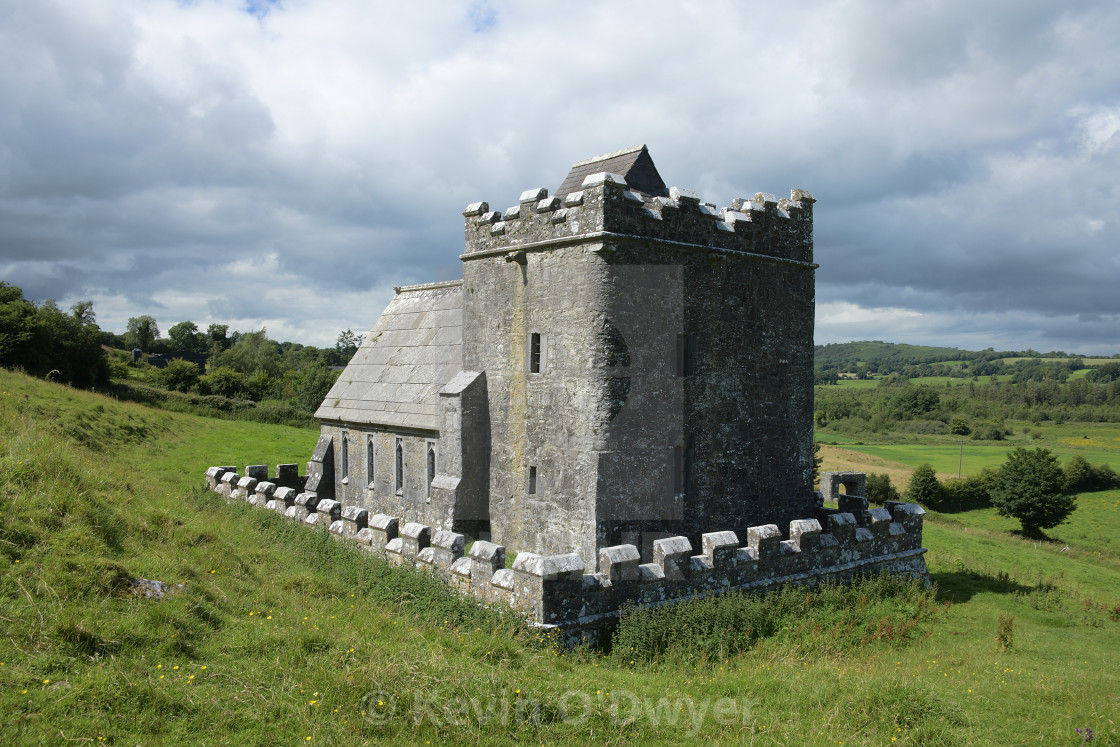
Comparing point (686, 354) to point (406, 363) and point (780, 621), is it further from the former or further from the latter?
point (406, 363)

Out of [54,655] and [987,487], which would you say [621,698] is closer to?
[54,655]

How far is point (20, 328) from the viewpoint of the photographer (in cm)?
3062

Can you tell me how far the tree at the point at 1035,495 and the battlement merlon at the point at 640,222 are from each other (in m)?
39.7

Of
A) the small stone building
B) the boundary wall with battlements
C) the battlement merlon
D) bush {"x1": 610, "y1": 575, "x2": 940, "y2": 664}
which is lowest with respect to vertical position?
bush {"x1": 610, "y1": 575, "x2": 940, "y2": 664}

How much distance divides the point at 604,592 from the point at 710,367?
18.5 feet

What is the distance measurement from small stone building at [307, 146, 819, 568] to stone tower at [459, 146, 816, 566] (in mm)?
37

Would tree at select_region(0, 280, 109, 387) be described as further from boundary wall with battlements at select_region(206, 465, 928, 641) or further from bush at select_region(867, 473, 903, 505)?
bush at select_region(867, 473, 903, 505)

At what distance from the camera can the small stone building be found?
12.4m

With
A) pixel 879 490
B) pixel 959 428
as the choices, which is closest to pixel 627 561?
pixel 879 490

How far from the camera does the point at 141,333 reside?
294 feet

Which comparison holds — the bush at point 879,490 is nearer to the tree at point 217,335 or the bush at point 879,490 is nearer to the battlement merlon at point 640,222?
the battlement merlon at point 640,222

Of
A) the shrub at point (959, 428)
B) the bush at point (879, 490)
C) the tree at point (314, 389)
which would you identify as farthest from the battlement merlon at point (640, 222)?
the shrub at point (959, 428)

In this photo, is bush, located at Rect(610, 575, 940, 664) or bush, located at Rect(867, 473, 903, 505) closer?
bush, located at Rect(610, 575, 940, 664)

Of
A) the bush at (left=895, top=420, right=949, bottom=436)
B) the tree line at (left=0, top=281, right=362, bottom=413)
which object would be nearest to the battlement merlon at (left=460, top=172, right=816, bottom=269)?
the tree line at (left=0, top=281, right=362, bottom=413)
